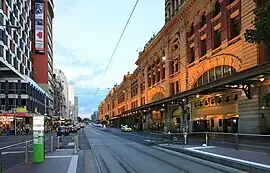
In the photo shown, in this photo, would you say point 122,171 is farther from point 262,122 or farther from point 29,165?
point 262,122

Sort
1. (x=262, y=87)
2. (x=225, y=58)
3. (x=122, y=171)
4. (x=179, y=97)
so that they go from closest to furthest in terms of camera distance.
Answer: (x=122, y=171)
(x=262, y=87)
(x=225, y=58)
(x=179, y=97)

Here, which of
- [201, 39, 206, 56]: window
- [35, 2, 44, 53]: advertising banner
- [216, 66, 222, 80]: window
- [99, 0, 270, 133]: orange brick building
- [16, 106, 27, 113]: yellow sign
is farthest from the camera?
[35, 2, 44, 53]: advertising banner

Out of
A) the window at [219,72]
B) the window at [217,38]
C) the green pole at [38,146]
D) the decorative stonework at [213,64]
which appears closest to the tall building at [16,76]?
the decorative stonework at [213,64]

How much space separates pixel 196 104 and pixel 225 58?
44.8ft

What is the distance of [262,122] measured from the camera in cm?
3684

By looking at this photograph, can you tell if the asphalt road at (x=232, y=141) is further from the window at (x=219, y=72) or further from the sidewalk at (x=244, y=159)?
the window at (x=219, y=72)

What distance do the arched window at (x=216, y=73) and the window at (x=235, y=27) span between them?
3920 mm

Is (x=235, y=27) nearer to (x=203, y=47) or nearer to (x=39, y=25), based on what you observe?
(x=203, y=47)

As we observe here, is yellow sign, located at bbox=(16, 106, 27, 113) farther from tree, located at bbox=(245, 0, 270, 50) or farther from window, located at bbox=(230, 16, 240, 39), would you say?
tree, located at bbox=(245, 0, 270, 50)

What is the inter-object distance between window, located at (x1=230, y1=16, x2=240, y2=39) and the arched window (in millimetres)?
3920

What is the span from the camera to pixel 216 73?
50.2 metres

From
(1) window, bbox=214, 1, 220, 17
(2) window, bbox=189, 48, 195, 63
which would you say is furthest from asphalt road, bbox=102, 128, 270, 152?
(2) window, bbox=189, 48, 195, 63

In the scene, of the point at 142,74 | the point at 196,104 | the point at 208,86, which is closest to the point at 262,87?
the point at 208,86

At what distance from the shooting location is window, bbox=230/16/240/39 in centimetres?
4409
